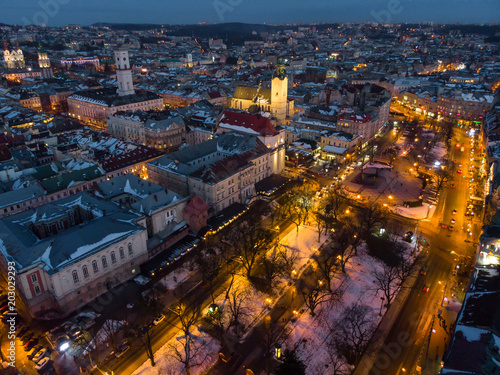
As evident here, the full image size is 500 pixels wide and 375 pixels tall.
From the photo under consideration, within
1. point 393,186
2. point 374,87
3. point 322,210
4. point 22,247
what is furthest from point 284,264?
point 374,87

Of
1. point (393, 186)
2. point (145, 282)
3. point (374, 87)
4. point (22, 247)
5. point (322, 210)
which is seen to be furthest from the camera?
point (374, 87)

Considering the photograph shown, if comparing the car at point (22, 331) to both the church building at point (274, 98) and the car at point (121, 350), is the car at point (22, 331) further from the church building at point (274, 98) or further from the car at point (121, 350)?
the church building at point (274, 98)

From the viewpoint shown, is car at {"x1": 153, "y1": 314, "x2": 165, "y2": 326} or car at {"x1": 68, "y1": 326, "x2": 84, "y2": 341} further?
car at {"x1": 153, "y1": 314, "x2": 165, "y2": 326}

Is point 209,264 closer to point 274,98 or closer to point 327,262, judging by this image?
point 327,262

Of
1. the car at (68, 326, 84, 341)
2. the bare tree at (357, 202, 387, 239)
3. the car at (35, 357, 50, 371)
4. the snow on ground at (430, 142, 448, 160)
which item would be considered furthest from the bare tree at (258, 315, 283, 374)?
the snow on ground at (430, 142, 448, 160)

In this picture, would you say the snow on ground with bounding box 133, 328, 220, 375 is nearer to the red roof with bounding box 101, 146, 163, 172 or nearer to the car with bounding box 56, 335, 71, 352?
the car with bounding box 56, 335, 71, 352

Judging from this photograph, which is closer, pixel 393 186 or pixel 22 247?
pixel 22 247

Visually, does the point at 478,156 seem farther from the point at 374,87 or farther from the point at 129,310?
the point at 129,310
